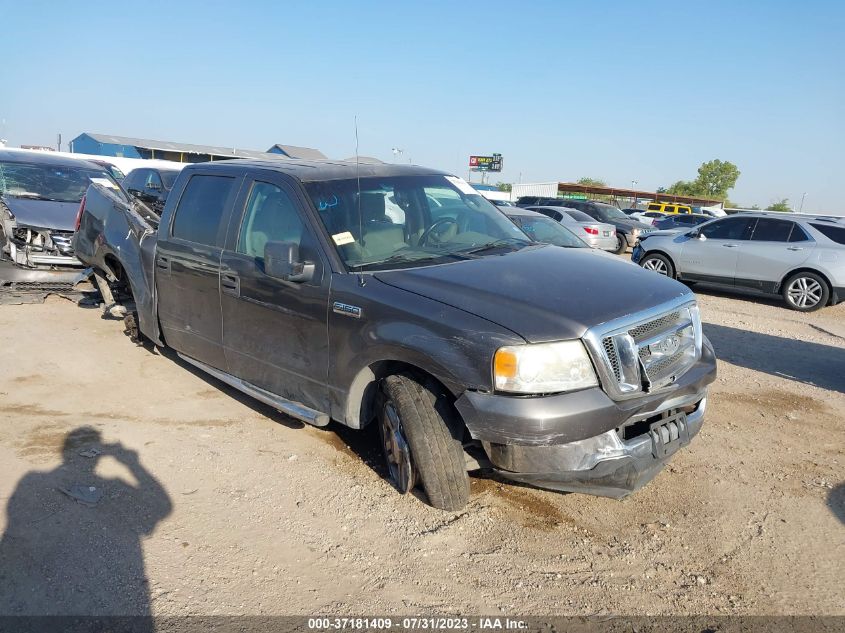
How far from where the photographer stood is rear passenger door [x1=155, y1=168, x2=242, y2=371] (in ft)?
15.3

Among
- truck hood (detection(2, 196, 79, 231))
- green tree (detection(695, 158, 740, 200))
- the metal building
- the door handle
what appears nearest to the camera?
the door handle

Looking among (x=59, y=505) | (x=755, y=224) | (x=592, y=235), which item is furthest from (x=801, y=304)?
(x=59, y=505)

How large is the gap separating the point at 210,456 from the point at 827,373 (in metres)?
6.09

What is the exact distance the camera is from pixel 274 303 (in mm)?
4113

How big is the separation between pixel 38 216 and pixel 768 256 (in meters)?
11.5

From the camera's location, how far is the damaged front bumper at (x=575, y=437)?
2996 millimetres

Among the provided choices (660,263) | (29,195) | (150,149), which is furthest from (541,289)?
(150,149)

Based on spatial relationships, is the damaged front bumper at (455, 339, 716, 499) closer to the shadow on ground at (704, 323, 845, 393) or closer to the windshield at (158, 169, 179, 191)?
the shadow on ground at (704, 323, 845, 393)

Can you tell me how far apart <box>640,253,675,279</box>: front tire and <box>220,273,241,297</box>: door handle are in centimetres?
1021

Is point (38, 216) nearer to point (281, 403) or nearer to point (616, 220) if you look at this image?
point (281, 403)

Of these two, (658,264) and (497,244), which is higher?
(497,244)

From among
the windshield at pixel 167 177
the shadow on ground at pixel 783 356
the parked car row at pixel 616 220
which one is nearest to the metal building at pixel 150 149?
the parked car row at pixel 616 220

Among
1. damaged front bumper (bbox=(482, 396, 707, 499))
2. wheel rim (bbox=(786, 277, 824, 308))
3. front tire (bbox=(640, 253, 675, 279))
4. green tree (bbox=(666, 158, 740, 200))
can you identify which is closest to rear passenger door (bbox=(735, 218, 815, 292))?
wheel rim (bbox=(786, 277, 824, 308))

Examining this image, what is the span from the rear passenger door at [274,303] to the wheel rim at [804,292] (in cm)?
1005
